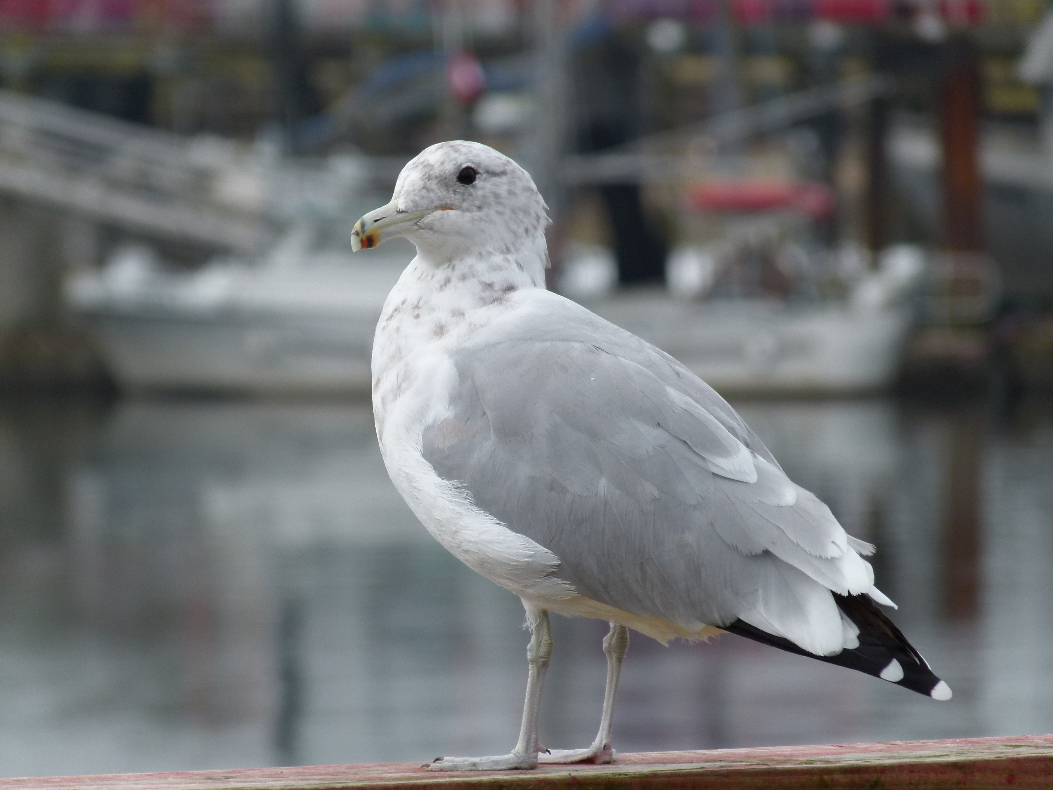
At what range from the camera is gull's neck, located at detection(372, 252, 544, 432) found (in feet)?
9.41

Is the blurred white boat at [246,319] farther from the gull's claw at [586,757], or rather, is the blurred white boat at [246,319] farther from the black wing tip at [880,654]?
the black wing tip at [880,654]

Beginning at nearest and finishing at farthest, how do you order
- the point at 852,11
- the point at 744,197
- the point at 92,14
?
the point at 744,197 → the point at 852,11 → the point at 92,14

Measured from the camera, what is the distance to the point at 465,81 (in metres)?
25.0

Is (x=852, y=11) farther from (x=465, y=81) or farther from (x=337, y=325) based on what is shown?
(x=337, y=325)

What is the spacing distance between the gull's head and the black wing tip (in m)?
0.91

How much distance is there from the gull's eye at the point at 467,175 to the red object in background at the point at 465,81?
22404 millimetres

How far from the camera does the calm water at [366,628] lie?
8484 mm

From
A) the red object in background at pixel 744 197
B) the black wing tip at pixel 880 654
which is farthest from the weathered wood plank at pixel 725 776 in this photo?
the red object in background at pixel 744 197

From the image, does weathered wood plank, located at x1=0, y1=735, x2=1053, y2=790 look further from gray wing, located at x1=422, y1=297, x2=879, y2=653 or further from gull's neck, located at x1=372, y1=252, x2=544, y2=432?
gull's neck, located at x1=372, y1=252, x2=544, y2=432

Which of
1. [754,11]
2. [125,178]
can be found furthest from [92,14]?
[754,11]

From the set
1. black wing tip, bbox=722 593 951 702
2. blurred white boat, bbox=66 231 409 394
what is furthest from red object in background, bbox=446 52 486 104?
black wing tip, bbox=722 593 951 702

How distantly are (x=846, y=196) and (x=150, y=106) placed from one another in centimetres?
1692

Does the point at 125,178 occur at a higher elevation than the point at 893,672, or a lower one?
lower

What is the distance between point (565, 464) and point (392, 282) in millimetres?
21063
